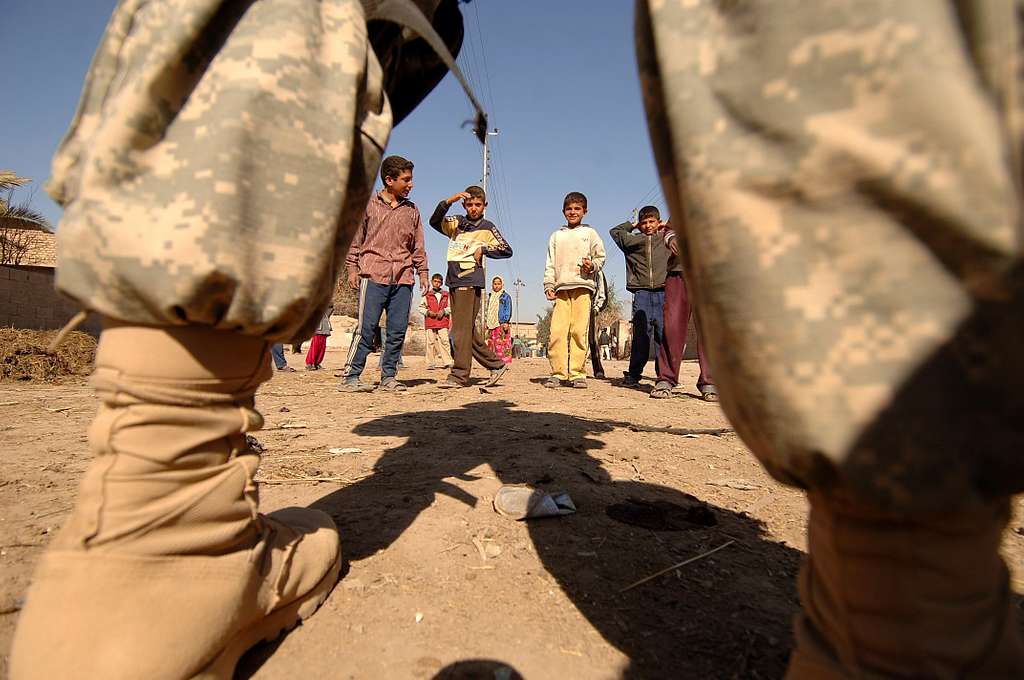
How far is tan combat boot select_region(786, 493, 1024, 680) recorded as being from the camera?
53 centimetres

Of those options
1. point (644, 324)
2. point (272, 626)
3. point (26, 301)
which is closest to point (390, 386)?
point (644, 324)

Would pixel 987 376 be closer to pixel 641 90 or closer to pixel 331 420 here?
pixel 641 90

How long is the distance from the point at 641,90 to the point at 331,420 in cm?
302

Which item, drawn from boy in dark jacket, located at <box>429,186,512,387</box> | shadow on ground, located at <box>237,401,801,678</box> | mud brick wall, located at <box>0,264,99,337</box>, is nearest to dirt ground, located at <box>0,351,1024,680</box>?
shadow on ground, located at <box>237,401,801,678</box>

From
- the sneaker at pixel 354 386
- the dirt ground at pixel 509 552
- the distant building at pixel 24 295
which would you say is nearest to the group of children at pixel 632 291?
the sneaker at pixel 354 386

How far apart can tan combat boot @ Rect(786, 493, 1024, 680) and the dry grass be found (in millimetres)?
6820

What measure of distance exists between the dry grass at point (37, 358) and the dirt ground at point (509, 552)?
377cm

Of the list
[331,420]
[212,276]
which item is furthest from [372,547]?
[331,420]

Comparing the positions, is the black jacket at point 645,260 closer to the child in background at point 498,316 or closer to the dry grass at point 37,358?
the dry grass at point 37,358

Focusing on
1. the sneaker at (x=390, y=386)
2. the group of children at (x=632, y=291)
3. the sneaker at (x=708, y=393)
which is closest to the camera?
the sneaker at (x=708, y=393)

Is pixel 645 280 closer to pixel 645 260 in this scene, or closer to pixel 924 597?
pixel 645 260

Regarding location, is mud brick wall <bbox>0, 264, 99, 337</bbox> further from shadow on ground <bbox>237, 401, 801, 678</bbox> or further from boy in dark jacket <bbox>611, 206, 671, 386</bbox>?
shadow on ground <bbox>237, 401, 801, 678</bbox>

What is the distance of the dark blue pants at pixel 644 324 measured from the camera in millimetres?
6074

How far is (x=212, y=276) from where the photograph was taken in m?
0.76
